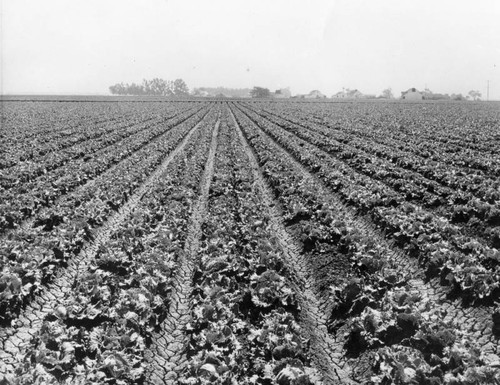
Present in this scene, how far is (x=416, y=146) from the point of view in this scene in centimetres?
2403

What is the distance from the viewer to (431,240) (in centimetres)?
990

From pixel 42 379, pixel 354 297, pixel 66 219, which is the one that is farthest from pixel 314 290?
pixel 66 219

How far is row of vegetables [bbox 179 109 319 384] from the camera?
18.3 feet

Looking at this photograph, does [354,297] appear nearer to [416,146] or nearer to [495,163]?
[495,163]

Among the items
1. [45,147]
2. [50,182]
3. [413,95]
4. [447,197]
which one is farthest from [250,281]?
[413,95]

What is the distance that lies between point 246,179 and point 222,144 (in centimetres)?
932

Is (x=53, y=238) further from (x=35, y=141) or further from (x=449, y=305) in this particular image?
(x=35, y=141)

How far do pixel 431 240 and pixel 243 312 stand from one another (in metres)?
5.04

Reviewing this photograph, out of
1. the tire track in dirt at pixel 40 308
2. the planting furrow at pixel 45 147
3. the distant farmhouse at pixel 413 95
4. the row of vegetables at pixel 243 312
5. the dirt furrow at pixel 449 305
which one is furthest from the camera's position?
the distant farmhouse at pixel 413 95

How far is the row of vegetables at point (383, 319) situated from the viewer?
5.46m

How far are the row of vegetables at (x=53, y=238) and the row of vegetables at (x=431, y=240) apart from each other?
753cm

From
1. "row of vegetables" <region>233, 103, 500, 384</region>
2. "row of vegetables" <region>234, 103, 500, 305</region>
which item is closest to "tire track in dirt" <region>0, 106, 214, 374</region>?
"row of vegetables" <region>233, 103, 500, 384</region>

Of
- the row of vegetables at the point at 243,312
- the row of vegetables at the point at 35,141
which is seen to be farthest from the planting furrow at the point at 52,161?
the row of vegetables at the point at 243,312

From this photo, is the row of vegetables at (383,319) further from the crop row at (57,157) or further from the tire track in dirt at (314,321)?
the crop row at (57,157)
